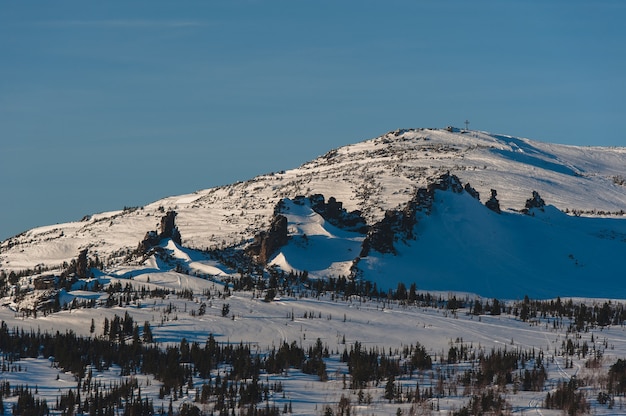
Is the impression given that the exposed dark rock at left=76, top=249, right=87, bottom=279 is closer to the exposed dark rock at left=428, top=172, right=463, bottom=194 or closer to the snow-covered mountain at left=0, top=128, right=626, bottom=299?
the snow-covered mountain at left=0, top=128, right=626, bottom=299

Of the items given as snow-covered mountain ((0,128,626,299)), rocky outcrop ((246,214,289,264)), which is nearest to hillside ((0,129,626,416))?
rocky outcrop ((246,214,289,264))

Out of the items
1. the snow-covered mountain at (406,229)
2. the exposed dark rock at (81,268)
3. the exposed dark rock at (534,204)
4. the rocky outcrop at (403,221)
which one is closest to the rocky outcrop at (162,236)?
the snow-covered mountain at (406,229)

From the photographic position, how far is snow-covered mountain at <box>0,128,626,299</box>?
126312 mm

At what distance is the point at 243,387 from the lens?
64.9 m

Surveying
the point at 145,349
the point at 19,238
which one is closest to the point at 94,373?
the point at 145,349

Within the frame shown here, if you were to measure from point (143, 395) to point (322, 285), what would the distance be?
5056 cm

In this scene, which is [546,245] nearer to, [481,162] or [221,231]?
[221,231]

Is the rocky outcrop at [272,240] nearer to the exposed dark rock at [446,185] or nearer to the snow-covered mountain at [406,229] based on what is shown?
the snow-covered mountain at [406,229]

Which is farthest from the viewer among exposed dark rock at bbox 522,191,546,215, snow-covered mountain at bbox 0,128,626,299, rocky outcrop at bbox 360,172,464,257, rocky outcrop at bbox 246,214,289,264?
exposed dark rock at bbox 522,191,546,215

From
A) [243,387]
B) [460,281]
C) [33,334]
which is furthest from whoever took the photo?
[460,281]

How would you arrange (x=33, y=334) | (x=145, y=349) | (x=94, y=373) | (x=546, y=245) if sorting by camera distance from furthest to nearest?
1. (x=546, y=245)
2. (x=33, y=334)
3. (x=145, y=349)
4. (x=94, y=373)

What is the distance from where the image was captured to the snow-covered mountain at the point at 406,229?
414 ft

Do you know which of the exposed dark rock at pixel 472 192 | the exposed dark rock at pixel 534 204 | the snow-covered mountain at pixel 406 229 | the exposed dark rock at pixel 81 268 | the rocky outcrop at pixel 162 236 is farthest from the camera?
the exposed dark rock at pixel 534 204

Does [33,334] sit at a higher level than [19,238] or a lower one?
lower
